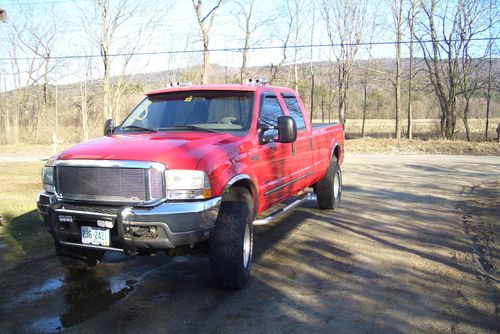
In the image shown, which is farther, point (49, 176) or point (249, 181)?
point (249, 181)

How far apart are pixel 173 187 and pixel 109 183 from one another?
56 centimetres

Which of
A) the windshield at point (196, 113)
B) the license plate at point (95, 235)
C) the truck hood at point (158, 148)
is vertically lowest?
the license plate at point (95, 235)

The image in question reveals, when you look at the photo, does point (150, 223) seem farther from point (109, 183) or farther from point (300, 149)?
point (300, 149)

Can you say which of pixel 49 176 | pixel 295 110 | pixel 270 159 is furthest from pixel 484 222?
pixel 49 176

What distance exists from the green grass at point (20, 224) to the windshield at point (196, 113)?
1.96 m

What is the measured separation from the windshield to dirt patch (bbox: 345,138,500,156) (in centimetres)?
1716

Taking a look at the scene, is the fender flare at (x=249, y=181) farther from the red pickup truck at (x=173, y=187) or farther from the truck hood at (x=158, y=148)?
the truck hood at (x=158, y=148)

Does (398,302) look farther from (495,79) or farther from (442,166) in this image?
(495,79)

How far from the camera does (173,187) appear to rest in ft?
12.6

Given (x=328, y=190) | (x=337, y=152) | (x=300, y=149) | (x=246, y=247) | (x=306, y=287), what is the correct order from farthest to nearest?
(x=337, y=152)
(x=328, y=190)
(x=300, y=149)
(x=246, y=247)
(x=306, y=287)

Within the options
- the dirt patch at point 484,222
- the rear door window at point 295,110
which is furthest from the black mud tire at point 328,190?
the dirt patch at point 484,222

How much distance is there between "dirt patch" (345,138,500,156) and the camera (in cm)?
2031

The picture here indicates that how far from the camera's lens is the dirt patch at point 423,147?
20308 millimetres

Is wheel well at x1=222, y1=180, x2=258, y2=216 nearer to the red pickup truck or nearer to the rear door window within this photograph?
the red pickup truck
